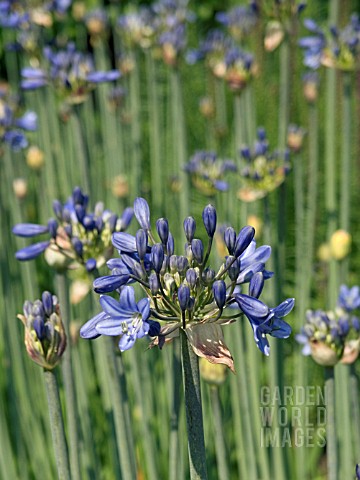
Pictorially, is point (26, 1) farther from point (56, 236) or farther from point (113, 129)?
point (56, 236)

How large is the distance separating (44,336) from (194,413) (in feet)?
1.46

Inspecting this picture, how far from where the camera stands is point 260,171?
8.93 ft

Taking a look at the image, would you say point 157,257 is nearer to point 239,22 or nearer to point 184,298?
point 184,298

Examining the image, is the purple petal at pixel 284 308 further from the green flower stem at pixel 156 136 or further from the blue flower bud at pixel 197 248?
the green flower stem at pixel 156 136

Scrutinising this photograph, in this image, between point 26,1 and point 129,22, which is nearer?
point 26,1

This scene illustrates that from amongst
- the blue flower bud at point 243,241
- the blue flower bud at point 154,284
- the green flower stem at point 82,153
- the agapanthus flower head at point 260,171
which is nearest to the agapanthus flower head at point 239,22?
the agapanthus flower head at point 260,171

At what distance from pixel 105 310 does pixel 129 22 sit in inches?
116

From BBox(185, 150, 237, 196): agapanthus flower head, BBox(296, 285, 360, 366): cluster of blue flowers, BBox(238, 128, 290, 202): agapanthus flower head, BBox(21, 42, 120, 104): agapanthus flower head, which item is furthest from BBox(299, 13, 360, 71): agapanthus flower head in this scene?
BBox(296, 285, 360, 366): cluster of blue flowers

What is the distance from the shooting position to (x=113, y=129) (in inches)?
161

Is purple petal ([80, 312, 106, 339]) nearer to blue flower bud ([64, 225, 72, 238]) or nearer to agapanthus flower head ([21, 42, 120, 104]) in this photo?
blue flower bud ([64, 225, 72, 238])

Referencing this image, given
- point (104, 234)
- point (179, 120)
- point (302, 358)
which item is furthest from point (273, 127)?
point (104, 234)

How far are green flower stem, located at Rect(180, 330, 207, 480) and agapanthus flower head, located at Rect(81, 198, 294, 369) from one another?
1.2 inches

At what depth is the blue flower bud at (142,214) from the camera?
1450mm

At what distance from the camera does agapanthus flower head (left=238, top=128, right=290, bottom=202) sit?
2670 mm
